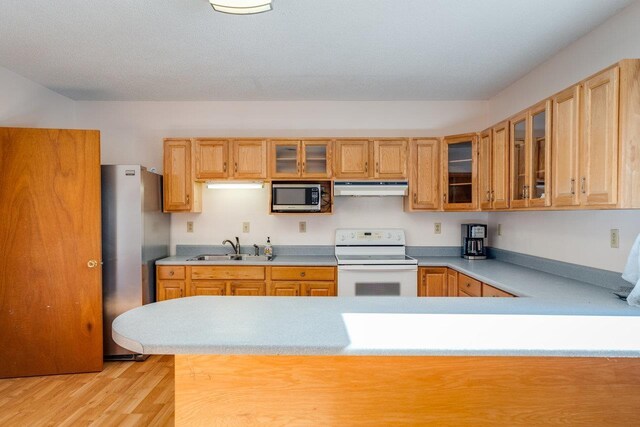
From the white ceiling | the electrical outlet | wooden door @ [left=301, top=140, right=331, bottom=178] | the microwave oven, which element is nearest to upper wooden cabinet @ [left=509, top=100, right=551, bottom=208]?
the electrical outlet

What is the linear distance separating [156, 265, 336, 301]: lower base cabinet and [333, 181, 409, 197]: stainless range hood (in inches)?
31.6

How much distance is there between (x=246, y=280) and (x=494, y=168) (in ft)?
8.16

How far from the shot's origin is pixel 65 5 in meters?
2.16

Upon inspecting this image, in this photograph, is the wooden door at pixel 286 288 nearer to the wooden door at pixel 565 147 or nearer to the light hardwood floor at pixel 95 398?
the light hardwood floor at pixel 95 398

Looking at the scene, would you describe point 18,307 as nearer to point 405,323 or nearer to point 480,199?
point 405,323

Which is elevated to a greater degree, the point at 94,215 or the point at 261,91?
the point at 261,91

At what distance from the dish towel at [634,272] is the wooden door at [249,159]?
2.92m

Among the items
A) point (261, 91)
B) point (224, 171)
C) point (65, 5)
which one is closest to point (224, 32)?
point (65, 5)

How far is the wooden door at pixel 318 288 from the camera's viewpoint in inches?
139

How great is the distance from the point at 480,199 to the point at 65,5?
3.46 metres

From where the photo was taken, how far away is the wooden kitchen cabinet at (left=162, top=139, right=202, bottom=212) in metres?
3.72

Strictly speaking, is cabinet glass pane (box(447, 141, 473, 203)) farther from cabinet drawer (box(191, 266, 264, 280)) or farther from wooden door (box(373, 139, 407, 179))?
cabinet drawer (box(191, 266, 264, 280))

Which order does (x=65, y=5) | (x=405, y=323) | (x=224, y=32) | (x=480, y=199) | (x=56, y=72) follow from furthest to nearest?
1. (x=480, y=199)
2. (x=56, y=72)
3. (x=224, y=32)
4. (x=65, y=5)
5. (x=405, y=323)

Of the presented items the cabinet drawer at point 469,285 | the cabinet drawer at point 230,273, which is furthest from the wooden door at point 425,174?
the cabinet drawer at point 230,273
